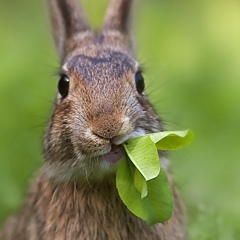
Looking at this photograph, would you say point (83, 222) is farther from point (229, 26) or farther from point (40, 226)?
point (229, 26)

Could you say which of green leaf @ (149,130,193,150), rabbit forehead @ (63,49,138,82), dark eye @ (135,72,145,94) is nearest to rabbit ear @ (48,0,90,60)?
rabbit forehead @ (63,49,138,82)

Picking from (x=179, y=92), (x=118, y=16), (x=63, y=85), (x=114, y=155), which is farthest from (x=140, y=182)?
(x=179, y=92)

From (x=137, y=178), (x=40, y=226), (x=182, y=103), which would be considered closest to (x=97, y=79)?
(x=137, y=178)

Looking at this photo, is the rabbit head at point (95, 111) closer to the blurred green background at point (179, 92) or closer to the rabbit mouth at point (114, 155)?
the rabbit mouth at point (114, 155)

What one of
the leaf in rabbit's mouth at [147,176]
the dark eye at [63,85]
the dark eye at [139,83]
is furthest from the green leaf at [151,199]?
the dark eye at [63,85]

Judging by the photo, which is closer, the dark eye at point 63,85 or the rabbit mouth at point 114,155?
the rabbit mouth at point 114,155

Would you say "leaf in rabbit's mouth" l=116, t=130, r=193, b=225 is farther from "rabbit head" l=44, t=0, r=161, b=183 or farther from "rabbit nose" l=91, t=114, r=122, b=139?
"rabbit nose" l=91, t=114, r=122, b=139
